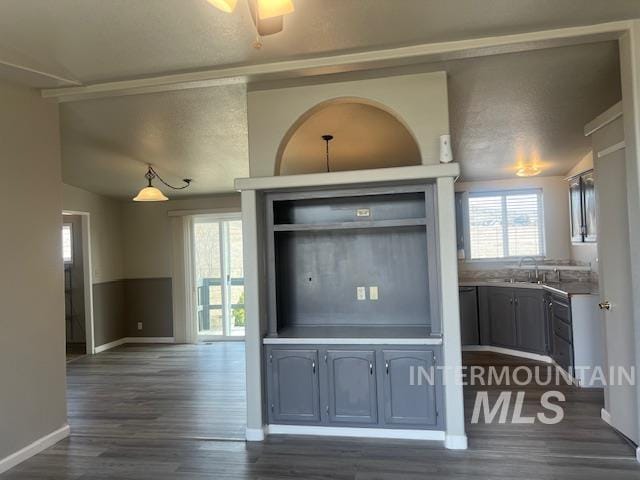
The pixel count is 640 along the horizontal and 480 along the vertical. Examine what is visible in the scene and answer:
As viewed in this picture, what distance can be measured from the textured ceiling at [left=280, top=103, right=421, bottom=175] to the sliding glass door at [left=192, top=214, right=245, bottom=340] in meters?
2.26

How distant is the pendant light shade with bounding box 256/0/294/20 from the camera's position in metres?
1.69

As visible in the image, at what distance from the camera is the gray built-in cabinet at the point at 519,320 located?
459 cm

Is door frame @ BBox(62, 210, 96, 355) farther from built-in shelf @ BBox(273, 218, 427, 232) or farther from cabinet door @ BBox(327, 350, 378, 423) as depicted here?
cabinet door @ BBox(327, 350, 378, 423)

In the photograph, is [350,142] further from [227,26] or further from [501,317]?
[501,317]

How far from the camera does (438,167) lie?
3.08 metres

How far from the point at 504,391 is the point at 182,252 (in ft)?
16.9

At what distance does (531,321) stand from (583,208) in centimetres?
144

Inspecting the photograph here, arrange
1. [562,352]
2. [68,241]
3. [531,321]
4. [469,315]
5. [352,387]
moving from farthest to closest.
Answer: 1. [68,241]
2. [469,315]
3. [531,321]
4. [562,352]
5. [352,387]

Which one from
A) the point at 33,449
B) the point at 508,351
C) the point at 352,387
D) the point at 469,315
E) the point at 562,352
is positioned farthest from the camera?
the point at 469,315

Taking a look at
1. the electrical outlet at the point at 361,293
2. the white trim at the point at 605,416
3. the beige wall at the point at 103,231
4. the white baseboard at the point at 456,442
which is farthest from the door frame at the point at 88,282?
the white trim at the point at 605,416

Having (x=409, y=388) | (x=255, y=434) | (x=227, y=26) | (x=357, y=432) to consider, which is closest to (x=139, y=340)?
(x=255, y=434)

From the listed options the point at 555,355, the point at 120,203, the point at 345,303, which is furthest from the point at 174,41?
the point at 120,203

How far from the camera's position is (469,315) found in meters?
5.84

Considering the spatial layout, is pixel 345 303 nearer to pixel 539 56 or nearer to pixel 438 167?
pixel 438 167
